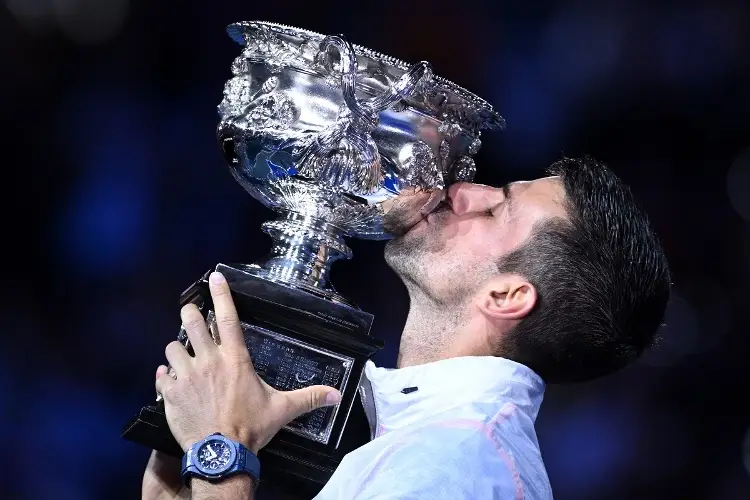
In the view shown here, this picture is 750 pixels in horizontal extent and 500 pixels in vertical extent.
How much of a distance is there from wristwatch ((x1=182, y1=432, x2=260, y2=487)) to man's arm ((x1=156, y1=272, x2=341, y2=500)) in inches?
0.6

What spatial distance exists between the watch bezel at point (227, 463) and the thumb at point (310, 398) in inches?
5.8

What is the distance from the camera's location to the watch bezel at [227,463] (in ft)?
5.08

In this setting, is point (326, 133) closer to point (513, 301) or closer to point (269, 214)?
point (513, 301)

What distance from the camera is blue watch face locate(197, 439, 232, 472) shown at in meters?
1.55

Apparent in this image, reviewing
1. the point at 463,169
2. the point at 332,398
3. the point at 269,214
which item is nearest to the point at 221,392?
the point at 332,398

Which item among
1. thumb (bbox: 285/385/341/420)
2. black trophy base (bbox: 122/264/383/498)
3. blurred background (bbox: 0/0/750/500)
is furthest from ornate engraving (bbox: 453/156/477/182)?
blurred background (bbox: 0/0/750/500)

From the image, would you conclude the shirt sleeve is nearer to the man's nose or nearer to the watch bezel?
the watch bezel

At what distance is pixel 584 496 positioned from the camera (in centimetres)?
332

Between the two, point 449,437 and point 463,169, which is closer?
point 449,437

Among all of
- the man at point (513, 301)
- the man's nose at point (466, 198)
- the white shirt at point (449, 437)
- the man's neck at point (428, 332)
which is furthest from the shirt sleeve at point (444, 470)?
the man's nose at point (466, 198)

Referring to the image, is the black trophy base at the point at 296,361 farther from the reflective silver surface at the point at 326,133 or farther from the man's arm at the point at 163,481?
the man's arm at the point at 163,481

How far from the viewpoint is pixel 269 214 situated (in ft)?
10.3

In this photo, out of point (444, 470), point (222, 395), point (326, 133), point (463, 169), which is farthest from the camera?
point (463, 169)

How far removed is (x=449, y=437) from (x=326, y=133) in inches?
23.4
